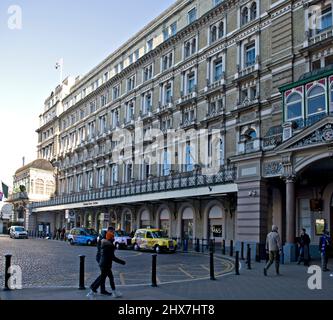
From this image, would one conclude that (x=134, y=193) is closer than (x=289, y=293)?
No

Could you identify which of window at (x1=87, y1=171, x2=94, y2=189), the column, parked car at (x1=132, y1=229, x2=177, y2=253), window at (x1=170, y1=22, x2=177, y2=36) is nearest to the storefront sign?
parked car at (x1=132, y1=229, x2=177, y2=253)

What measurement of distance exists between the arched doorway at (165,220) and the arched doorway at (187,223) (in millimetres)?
2238

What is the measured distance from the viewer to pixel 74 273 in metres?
16.9

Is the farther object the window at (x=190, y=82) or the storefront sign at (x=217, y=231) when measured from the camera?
the window at (x=190, y=82)

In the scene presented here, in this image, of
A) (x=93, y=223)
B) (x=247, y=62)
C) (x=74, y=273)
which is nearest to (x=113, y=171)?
(x=93, y=223)

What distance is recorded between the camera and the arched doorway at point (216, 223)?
34.4 meters

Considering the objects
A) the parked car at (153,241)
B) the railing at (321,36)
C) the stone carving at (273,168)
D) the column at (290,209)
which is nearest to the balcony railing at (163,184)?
the parked car at (153,241)

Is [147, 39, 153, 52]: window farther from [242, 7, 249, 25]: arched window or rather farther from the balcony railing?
[242, 7, 249, 25]: arched window

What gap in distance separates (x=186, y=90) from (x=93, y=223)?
23311 millimetres

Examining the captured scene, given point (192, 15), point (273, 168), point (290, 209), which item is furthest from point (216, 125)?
point (290, 209)

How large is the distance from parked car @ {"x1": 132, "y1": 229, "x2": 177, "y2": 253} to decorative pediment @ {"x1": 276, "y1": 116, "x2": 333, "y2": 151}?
11312 millimetres

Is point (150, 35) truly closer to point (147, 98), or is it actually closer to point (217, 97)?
point (147, 98)

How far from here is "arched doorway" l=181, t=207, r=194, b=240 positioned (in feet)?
124

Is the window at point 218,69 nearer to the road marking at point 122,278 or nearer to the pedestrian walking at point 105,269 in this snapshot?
the road marking at point 122,278
